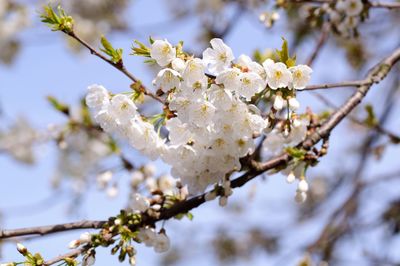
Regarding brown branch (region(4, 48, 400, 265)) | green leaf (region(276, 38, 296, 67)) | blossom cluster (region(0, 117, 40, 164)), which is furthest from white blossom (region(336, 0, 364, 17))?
blossom cluster (region(0, 117, 40, 164))

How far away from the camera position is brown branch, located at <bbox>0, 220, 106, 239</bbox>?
193 cm

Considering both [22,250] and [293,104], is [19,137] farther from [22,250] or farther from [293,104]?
[293,104]

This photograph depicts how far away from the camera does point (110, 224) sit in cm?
192

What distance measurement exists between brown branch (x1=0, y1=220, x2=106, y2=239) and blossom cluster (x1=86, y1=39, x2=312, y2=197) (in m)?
0.30

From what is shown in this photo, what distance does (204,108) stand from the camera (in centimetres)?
166

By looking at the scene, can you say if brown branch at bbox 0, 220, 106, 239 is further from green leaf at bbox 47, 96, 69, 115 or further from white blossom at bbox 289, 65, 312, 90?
green leaf at bbox 47, 96, 69, 115

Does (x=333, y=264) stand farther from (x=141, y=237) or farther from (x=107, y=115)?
(x=107, y=115)

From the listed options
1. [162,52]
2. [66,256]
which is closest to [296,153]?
[162,52]

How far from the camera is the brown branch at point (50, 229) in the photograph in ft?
6.32

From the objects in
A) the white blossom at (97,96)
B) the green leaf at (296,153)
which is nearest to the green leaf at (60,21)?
the white blossom at (97,96)

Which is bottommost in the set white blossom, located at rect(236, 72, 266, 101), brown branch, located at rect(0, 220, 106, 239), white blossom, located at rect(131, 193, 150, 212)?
brown branch, located at rect(0, 220, 106, 239)

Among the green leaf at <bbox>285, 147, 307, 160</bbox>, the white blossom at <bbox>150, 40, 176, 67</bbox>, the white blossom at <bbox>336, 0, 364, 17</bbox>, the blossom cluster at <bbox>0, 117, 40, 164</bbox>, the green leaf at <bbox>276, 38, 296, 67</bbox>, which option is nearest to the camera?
the white blossom at <bbox>150, 40, 176, 67</bbox>

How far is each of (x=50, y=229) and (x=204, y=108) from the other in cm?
72

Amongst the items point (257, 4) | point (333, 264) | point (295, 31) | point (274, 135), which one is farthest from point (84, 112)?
point (333, 264)
